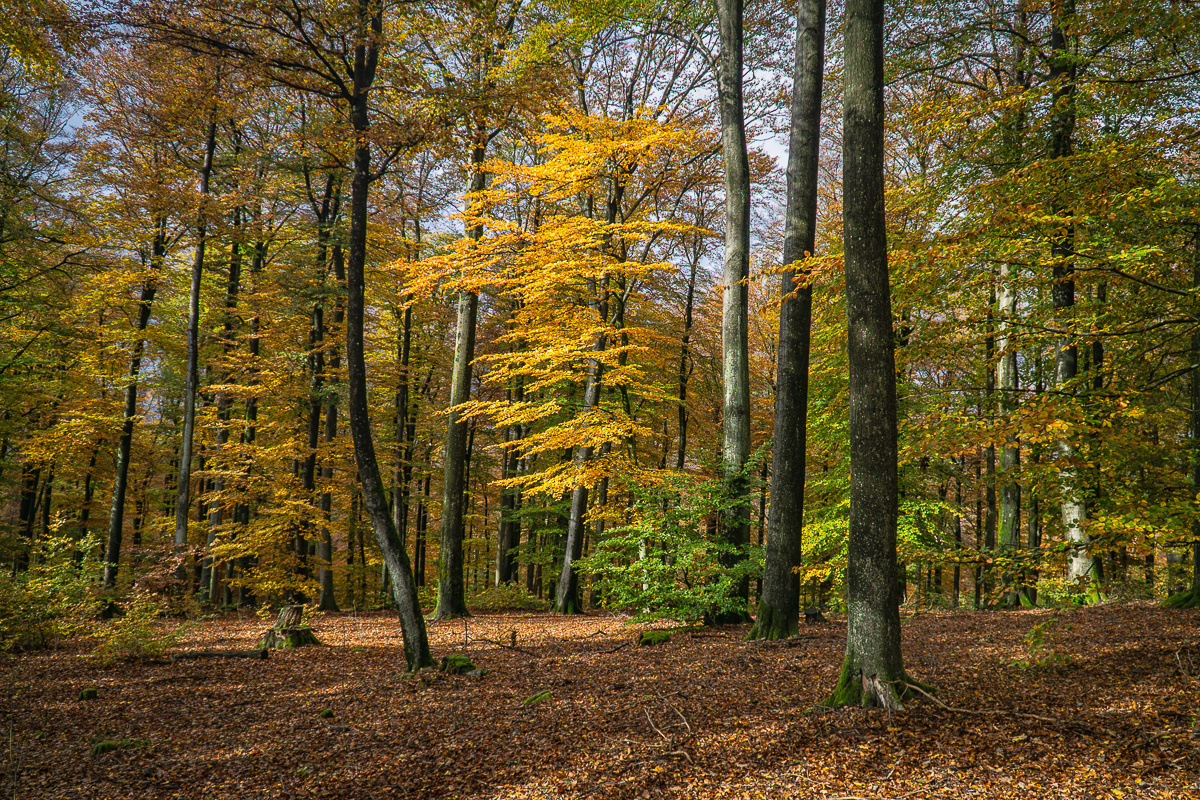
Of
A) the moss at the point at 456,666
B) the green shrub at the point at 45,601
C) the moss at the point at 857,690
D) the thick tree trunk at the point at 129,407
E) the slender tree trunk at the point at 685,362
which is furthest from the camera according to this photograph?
the slender tree trunk at the point at 685,362

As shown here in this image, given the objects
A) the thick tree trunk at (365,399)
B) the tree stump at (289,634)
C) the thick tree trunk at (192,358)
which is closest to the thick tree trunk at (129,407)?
the thick tree trunk at (192,358)

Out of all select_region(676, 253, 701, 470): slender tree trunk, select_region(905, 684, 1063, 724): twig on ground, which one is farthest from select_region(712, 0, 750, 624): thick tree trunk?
select_region(676, 253, 701, 470): slender tree trunk

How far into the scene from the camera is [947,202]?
922 cm

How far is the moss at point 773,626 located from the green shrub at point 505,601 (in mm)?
9235

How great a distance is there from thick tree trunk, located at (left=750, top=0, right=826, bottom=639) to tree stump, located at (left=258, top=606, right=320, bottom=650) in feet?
23.4

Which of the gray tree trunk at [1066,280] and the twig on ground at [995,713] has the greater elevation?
the gray tree trunk at [1066,280]

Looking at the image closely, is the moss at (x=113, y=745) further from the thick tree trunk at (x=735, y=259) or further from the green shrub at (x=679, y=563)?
the thick tree trunk at (x=735, y=259)

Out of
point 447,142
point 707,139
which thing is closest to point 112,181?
point 447,142

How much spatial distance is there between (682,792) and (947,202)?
9292mm

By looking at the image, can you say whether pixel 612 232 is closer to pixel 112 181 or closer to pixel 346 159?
pixel 346 159

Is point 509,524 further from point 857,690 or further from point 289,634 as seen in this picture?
point 857,690

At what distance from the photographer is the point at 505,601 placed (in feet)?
52.7

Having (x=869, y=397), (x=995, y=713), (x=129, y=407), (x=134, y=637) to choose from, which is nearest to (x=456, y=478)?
(x=134, y=637)

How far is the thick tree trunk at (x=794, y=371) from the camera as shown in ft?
25.1
